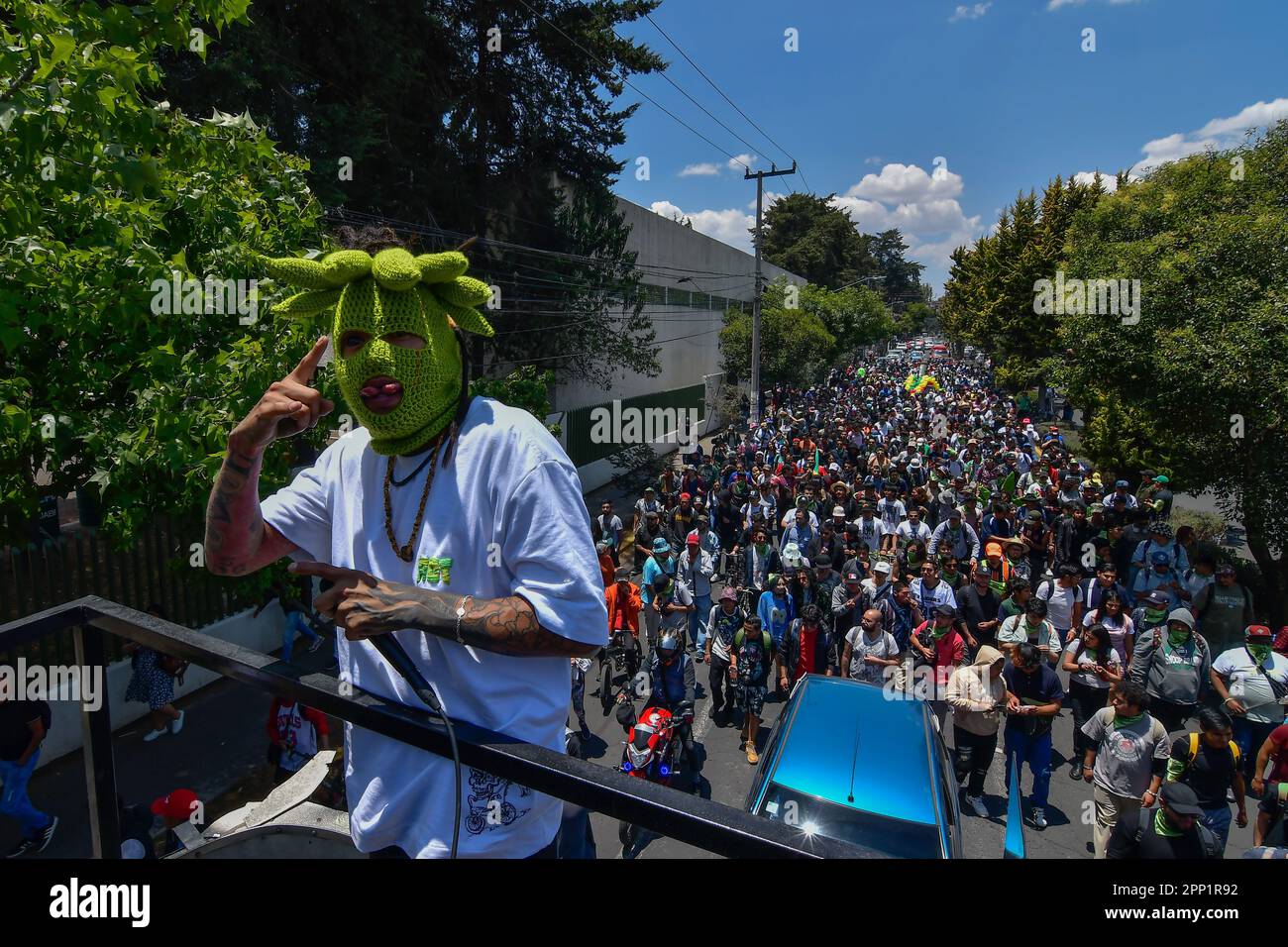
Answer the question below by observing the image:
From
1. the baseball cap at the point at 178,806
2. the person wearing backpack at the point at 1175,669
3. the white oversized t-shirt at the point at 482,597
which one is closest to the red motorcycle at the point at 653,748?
the baseball cap at the point at 178,806

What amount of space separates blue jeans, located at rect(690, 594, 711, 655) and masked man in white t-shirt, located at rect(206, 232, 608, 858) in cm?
832

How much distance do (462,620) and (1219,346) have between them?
1086 centimetres

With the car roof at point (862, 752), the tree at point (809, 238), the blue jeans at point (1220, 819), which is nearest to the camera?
the car roof at point (862, 752)

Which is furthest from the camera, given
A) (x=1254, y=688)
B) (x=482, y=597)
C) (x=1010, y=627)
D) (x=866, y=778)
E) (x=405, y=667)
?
(x=1010, y=627)

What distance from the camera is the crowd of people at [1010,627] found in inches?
221

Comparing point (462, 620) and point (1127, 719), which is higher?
point (462, 620)

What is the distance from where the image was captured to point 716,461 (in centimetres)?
1794

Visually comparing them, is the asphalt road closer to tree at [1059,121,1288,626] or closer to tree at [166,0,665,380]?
tree at [1059,121,1288,626]

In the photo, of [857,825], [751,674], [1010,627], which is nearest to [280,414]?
[857,825]

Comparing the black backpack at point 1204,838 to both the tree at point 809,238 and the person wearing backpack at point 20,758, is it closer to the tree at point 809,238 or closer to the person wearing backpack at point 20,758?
the person wearing backpack at point 20,758

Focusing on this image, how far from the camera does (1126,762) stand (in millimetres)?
5566

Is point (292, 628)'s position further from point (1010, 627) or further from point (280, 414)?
point (280, 414)

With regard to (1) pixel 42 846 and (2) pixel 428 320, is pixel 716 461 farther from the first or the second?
(2) pixel 428 320

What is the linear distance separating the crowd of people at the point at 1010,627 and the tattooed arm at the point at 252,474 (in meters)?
5.33
